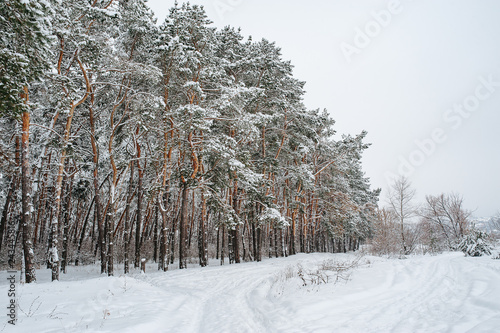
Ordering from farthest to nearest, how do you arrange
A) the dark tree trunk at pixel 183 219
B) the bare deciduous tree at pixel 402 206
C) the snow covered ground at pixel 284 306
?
the bare deciduous tree at pixel 402 206, the dark tree trunk at pixel 183 219, the snow covered ground at pixel 284 306

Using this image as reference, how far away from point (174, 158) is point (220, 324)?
12940 mm

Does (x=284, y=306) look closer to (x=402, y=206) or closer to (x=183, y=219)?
(x=183, y=219)

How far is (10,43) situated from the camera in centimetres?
651

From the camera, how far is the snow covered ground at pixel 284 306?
446 cm

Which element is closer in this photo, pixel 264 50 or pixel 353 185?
pixel 264 50

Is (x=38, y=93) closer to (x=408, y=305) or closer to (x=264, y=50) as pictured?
(x=264, y=50)

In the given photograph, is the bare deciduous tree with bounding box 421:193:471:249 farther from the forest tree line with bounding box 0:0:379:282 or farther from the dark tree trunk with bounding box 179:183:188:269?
the dark tree trunk with bounding box 179:183:188:269

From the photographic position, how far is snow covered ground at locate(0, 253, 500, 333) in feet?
14.6

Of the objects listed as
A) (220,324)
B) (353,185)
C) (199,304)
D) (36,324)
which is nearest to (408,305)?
(220,324)

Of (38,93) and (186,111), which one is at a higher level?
(38,93)

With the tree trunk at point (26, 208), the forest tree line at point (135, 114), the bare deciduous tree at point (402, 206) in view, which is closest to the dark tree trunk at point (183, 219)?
the forest tree line at point (135, 114)

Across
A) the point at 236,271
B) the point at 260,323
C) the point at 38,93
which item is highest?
the point at 38,93

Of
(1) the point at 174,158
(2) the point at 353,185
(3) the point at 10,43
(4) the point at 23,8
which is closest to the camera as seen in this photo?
(4) the point at 23,8

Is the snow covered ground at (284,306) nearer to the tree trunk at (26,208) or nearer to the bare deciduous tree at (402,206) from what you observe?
the tree trunk at (26,208)
